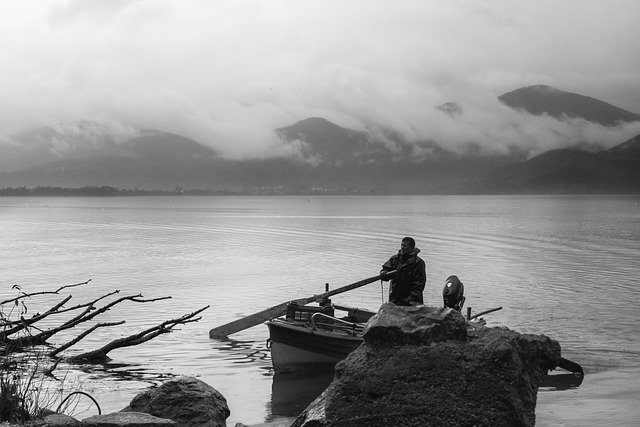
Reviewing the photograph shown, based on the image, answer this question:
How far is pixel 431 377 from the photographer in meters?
10.2

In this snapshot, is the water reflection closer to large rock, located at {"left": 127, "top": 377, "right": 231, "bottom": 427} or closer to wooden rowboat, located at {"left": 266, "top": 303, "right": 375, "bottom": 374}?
wooden rowboat, located at {"left": 266, "top": 303, "right": 375, "bottom": 374}

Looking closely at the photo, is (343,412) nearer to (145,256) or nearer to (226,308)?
(226,308)

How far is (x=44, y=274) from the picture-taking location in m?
48.5

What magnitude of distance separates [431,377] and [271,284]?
33504 millimetres

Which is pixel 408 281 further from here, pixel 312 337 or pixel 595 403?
pixel 595 403

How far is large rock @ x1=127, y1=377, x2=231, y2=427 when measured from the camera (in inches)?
502

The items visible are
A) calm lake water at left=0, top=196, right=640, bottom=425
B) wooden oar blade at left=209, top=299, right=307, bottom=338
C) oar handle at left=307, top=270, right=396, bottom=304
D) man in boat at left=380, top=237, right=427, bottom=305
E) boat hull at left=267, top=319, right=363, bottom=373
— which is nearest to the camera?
man in boat at left=380, top=237, right=427, bottom=305

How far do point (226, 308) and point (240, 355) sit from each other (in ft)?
35.4

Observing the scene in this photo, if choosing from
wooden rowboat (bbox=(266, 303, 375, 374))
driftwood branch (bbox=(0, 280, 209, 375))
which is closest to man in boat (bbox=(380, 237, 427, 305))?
wooden rowboat (bbox=(266, 303, 375, 374))

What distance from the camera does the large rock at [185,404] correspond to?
41.9 ft

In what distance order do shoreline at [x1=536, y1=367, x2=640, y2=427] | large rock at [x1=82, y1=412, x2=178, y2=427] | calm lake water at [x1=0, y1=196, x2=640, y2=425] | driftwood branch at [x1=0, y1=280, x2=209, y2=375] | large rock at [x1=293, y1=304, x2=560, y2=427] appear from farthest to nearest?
calm lake water at [x1=0, y1=196, x2=640, y2=425], shoreline at [x1=536, y1=367, x2=640, y2=427], driftwood branch at [x1=0, y1=280, x2=209, y2=375], large rock at [x1=82, y1=412, x2=178, y2=427], large rock at [x1=293, y1=304, x2=560, y2=427]

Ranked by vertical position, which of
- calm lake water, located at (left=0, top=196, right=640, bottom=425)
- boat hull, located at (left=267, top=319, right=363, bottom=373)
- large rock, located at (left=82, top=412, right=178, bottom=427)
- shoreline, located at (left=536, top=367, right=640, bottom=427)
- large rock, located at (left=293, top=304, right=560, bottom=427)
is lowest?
calm lake water, located at (left=0, top=196, right=640, bottom=425)

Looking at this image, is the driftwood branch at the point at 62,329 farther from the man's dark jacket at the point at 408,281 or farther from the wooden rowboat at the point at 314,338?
the man's dark jacket at the point at 408,281

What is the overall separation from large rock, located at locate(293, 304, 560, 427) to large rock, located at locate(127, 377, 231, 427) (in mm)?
2843
